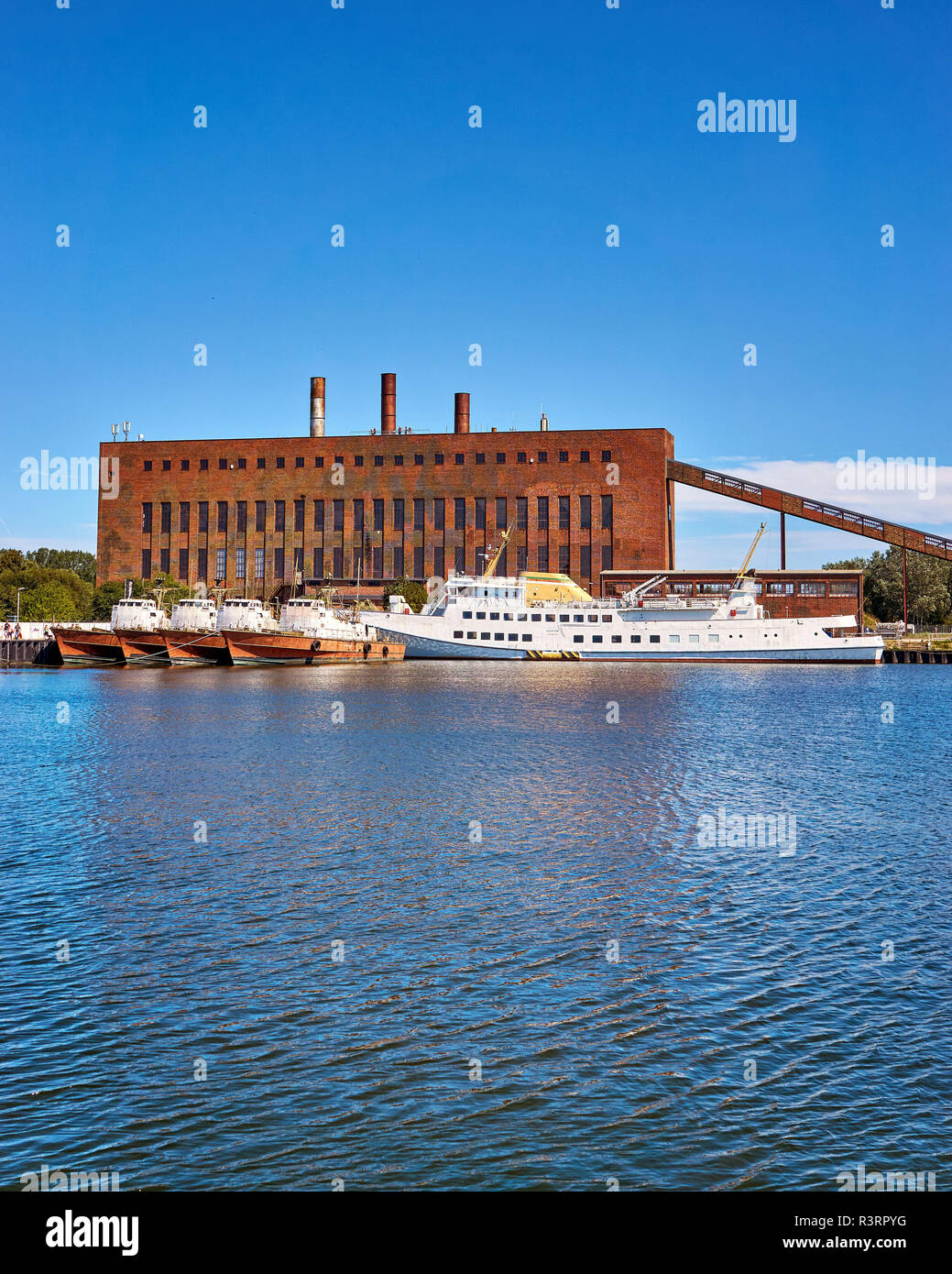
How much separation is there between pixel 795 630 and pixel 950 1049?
99.9m

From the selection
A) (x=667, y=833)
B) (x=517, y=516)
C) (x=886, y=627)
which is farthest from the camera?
(x=517, y=516)

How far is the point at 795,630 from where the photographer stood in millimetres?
107812

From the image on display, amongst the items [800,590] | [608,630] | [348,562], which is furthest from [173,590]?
[800,590]

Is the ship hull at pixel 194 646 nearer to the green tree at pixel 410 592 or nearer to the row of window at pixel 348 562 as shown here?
the green tree at pixel 410 592

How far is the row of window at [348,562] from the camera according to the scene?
130 m

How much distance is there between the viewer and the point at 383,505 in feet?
442

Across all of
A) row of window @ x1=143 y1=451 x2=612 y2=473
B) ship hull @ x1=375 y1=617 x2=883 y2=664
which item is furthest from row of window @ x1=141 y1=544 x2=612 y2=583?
ship hull @ x1=375 y1=617 x2=883 y2=664

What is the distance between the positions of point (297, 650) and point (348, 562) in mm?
39121

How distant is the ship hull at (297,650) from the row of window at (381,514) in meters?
30.3

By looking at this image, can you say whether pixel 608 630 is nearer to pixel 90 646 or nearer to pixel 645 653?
pixel 645 653

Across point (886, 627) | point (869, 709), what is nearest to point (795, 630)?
point (886, 627)

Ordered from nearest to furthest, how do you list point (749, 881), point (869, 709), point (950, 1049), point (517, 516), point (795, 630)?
1. point (950, 1049)
2. point (749, 881)
3. point (869, 709)
4. point (795, 630)
5. point (517, 516)
